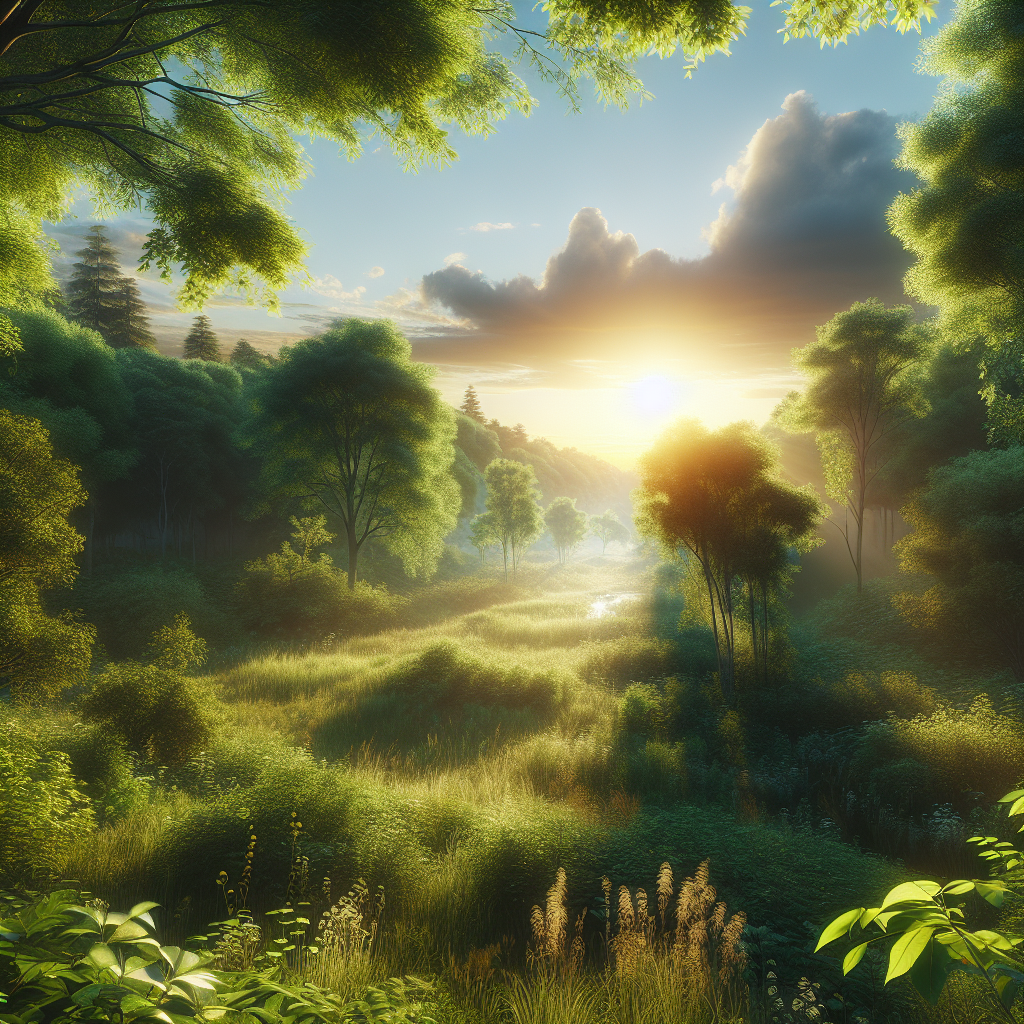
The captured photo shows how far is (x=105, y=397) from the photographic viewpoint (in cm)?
2386

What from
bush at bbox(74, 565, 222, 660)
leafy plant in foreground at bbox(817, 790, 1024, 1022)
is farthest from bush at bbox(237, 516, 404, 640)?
leafy plant in foreground at bbox(817, 790, 1024, 1022)

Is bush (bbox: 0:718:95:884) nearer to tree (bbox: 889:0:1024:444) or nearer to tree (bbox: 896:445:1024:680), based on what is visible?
tree (bbox: 889:0:1024:444)

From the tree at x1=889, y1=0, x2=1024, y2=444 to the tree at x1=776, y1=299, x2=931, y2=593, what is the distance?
1038 cm

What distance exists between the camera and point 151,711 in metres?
7.50

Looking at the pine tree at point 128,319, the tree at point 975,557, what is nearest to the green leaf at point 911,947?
the tree at point 975,557

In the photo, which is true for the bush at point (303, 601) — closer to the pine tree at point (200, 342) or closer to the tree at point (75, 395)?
the tree at point (75, 395)

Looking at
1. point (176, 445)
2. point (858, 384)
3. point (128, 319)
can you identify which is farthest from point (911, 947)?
point (128, 319)

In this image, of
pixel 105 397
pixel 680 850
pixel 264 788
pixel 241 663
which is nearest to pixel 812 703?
pixel 680 850

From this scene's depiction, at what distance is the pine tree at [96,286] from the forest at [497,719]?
26.9 metres

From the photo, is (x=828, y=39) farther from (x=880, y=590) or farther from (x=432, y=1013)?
(x=880, y=590)

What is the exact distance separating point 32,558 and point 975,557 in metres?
19.4

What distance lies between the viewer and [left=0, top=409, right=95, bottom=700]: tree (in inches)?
267

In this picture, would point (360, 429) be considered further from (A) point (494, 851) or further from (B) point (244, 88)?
(A) point (494, 851)

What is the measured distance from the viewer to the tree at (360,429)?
23.2m
